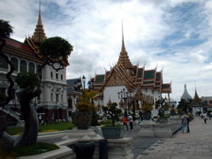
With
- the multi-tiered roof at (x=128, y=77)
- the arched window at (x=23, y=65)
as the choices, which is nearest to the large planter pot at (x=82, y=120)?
the arched window at (x=23, y=65)

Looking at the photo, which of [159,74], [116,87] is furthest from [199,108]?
[116,87]

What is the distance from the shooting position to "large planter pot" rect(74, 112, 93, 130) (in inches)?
310

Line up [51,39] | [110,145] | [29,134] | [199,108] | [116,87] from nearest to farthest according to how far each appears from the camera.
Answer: [29,134], [110,145], [51,39], [116,87], [199,108]

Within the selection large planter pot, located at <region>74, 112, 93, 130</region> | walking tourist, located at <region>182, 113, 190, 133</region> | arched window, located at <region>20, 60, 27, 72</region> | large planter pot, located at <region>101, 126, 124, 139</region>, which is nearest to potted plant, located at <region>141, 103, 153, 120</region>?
walking tourist, located at <region>182, 113, 190, 133</region>

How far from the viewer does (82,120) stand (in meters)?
7.99

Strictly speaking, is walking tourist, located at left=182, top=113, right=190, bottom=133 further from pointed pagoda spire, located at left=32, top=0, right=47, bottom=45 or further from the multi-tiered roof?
pointed pagoda spire, located at left=32, top=0, right=47, bottom=45

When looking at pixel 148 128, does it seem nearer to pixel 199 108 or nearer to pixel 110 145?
pixel 110 145

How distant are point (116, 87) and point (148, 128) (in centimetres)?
3757

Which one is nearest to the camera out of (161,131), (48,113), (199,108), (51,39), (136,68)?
(51,39)

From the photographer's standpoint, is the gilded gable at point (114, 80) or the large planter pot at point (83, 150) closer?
the large planter pot at point (83, 150)

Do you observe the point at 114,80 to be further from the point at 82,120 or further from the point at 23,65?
the point at 82,120

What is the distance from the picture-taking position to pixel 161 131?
14078mm

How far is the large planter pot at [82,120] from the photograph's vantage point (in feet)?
25.9

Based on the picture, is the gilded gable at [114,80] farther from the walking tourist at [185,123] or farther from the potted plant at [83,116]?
the potted plant at [83,116]
